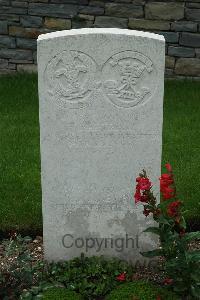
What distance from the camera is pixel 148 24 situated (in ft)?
27.6

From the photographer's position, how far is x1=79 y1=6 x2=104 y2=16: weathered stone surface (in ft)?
27.7

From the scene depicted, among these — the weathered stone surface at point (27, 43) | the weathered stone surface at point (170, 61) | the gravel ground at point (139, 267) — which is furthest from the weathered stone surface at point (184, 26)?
the gravel ground at point (139, 267)

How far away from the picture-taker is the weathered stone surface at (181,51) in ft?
27.4

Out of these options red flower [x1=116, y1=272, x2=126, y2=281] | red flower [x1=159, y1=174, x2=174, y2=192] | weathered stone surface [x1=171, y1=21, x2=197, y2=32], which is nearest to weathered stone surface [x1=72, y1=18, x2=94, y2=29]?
weathered stone surface [x1=171, y1=21, x2=197, y2=32]

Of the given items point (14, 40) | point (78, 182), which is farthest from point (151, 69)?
point (14, 40)

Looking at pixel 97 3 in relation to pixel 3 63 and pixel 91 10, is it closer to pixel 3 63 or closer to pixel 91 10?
pixel 91 10

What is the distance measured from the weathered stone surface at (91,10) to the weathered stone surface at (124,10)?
87 mm

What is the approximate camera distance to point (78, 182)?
3975mm

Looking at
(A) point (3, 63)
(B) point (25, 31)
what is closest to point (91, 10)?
(B) point (25, 31)

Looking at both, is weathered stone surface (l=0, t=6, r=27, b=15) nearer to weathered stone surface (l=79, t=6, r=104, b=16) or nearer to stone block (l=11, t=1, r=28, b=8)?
stone block (l=11, t=1, r=28, b=8)

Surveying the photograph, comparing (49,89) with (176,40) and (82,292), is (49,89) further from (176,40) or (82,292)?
(176,40)

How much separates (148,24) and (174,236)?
5.42 m

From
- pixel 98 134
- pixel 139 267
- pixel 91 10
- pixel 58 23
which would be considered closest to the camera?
pixel 98 134

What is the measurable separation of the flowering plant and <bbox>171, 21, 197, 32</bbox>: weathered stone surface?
510 centimetres
